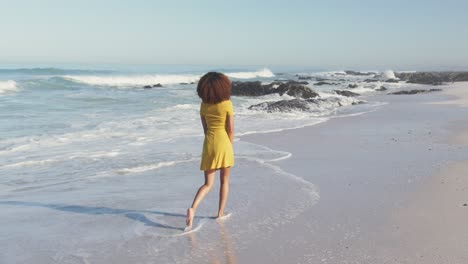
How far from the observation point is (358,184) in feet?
Result: 22.1

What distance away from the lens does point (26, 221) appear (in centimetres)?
532

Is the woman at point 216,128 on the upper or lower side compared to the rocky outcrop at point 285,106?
upper

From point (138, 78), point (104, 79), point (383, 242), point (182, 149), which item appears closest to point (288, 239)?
point (383, 242)

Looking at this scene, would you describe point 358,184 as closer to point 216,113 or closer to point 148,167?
point 216,113

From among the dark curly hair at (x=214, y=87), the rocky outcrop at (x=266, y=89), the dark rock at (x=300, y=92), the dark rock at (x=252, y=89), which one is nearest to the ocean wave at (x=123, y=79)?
the dark rock at (x=252, y=89)

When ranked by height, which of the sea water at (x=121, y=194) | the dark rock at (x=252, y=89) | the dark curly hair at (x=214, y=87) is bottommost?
the sea water at (x=121, y=194)

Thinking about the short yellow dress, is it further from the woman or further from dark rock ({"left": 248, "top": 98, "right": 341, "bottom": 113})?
dark rock ({"left": 248, "top": 98, "right": 341, "bottom": 113})

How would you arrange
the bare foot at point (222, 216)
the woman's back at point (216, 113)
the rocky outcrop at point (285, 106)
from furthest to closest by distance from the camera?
1. the rocky outcrop at point (285, 106)
2. the bare foot at point (222, 216)
3. the woman's back at point (216, 113)

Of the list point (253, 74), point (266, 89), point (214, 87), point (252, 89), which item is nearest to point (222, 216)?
point (214, 87)

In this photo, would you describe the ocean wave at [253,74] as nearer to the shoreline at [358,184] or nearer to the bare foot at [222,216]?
the shoreline at [358,184]

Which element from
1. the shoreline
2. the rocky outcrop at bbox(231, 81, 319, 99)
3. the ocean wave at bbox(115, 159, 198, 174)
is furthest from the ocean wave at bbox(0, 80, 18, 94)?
the ocean wave at bbox(115, 159, 198, 174)

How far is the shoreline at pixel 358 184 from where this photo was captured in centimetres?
424

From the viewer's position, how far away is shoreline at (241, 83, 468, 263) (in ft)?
13.9

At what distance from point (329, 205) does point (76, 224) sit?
2.74 m
